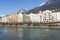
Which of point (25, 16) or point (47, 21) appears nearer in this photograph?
point (47, 21)

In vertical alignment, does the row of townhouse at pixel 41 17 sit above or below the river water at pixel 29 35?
above

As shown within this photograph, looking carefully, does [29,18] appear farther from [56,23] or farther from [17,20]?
[56,23]

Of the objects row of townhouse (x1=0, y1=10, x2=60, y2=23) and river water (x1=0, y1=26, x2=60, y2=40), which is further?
row of townhouse (x1=0, y1=10, x2=60, y2=23)

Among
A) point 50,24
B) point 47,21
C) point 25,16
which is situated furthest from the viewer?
point 25,16

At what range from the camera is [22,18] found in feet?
351

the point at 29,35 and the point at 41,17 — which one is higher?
the point at 41,17

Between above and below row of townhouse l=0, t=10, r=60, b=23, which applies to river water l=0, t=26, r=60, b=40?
below

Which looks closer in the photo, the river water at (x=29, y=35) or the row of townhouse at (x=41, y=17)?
the river water at (x=29, y=35)

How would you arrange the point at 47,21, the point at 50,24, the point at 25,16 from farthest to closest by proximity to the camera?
1. the point at 25,16
2. the point at 47,21
3. the point at 50,24

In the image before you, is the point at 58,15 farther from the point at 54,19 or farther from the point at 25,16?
the point at 25,16

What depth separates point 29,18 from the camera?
107062 mm

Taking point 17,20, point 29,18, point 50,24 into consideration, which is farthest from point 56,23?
point 17,20

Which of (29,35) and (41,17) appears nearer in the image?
(29,35)

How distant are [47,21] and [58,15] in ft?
21.3
